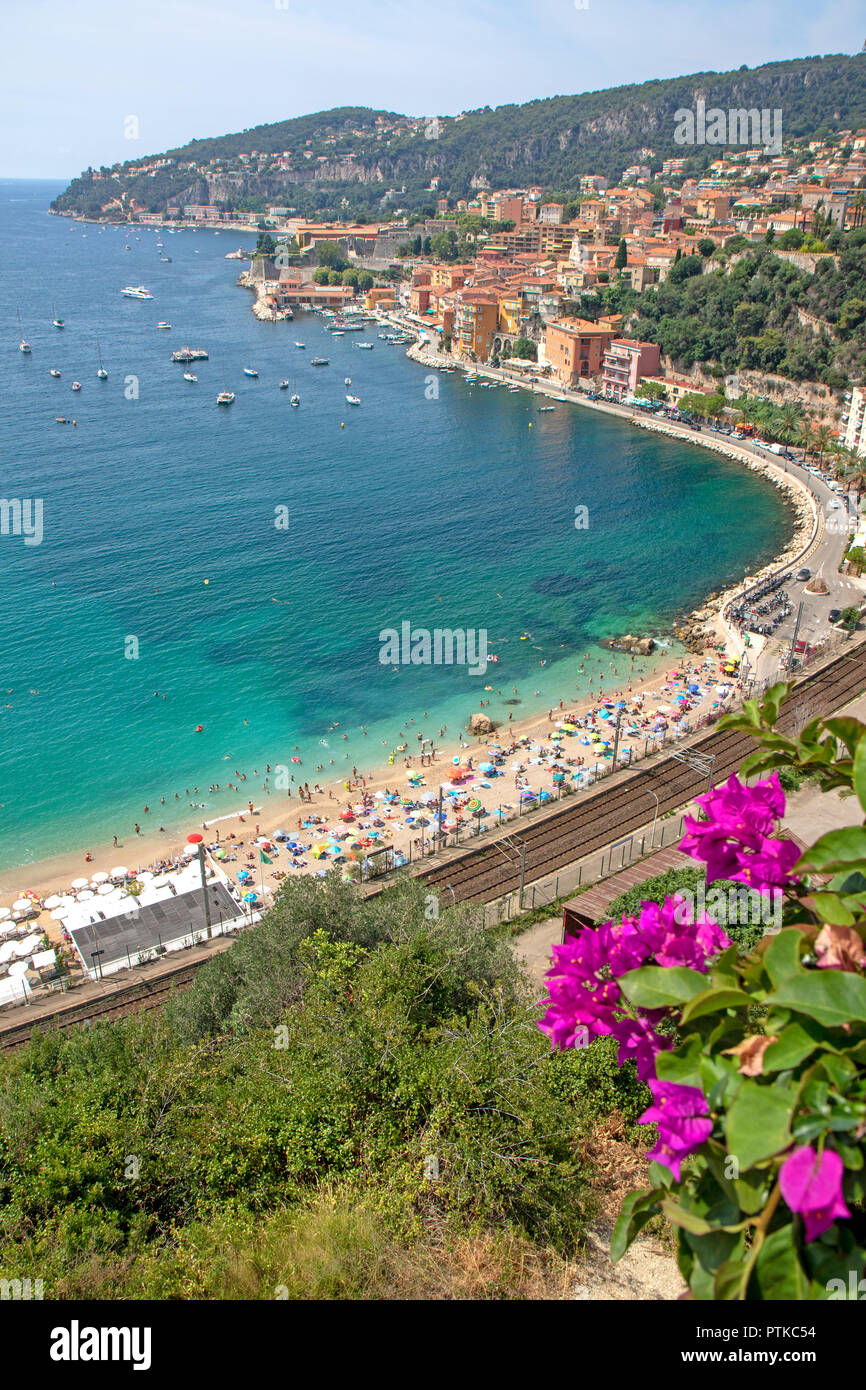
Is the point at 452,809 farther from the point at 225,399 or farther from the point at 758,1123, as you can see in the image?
the point at 225,399

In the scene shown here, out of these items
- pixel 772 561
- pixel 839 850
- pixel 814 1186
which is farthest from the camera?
pixel 772 561

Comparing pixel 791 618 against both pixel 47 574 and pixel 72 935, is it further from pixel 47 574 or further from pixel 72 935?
pixel 47 574

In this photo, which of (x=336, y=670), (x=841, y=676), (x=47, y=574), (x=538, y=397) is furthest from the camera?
(x=538, y=397)

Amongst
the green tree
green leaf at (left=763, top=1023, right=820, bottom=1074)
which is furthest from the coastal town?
the green tree

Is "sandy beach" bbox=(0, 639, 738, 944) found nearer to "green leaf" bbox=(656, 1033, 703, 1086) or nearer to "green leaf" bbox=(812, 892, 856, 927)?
"green leaf" bbox=(656, 1033, 703, 1086)

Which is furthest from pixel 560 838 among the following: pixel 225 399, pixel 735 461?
pixel 225 399

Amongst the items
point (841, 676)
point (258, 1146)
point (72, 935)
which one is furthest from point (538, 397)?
point (258, 1146)
